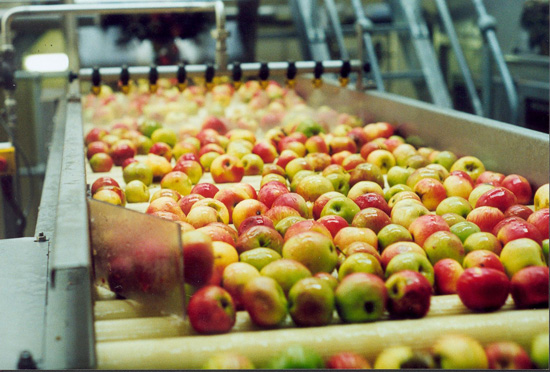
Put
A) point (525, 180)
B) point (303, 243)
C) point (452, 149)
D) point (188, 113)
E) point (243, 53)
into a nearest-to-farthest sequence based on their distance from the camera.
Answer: point (303, 243) → point (525, 180) → point (452, 149) → point (188, 113) → point (243, 53)

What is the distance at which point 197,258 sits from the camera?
1319mm

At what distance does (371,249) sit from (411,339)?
44 cm

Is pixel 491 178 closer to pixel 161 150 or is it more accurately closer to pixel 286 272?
pixel 286 272

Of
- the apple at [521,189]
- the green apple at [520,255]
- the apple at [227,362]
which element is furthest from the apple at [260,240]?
the apple at [521,189]

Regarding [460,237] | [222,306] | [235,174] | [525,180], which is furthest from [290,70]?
[222,306]

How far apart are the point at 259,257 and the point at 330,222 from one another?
0.38 m

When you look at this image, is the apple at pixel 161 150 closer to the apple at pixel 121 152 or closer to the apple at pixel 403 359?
the apple at pixel 121 152

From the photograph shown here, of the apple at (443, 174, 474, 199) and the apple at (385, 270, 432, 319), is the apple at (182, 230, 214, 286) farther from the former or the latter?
the apple at (443, 174, 474, 199)

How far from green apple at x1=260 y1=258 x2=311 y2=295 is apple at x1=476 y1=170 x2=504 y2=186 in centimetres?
123

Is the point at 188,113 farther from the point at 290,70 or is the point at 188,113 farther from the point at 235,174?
the point at 235,174

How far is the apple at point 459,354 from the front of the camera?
1.08 m

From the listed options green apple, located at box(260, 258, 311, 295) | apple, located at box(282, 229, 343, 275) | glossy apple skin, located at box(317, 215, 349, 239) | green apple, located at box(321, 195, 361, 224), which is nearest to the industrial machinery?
green apple, located at box(260, 258, 311, 295)

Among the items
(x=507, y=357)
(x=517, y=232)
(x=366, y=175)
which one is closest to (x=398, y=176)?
(x=366, y=175)

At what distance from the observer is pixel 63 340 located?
111 cm
